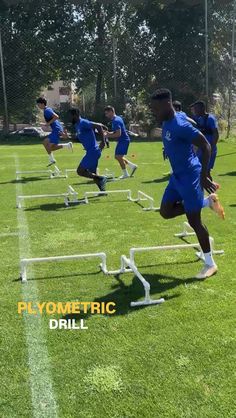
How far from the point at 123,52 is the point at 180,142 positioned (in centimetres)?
2824

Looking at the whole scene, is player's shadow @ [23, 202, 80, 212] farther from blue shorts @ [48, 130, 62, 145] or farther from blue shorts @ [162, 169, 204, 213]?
blue shorts @ [48, 130, 62, 145]

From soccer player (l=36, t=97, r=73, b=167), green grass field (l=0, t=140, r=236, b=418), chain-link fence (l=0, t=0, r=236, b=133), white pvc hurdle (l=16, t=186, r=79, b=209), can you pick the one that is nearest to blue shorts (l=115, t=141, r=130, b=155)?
soccer player (l=36, t=97, r=73, b=167)

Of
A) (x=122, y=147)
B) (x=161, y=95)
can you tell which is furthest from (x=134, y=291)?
(x=122, y=147)

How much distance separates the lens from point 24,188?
1190cm

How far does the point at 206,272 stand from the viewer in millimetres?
5215

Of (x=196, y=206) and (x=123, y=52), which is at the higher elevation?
(x=123, y=52)

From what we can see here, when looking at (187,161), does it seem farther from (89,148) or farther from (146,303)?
(89,148)

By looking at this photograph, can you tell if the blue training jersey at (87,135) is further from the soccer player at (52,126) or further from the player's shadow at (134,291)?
the player's shadow at (134,291)

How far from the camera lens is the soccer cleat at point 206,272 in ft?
17.0

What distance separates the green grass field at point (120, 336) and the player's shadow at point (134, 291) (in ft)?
0.04

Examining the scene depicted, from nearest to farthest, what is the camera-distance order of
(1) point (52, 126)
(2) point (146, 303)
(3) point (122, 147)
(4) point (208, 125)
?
(2) point (146, 303), (4) point (208, 125), (3) point (122, 147), (1) point (52, 126)

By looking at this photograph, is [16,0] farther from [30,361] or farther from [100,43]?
[30,361]

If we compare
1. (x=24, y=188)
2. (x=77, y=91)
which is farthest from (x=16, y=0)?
(x=24, y=188)

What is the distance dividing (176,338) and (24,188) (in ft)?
28.3
